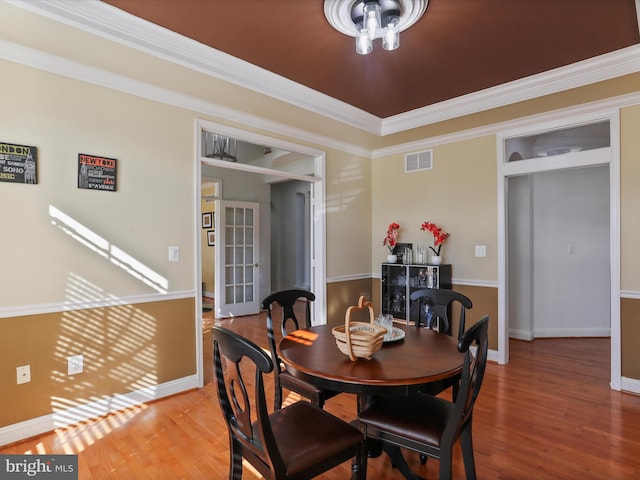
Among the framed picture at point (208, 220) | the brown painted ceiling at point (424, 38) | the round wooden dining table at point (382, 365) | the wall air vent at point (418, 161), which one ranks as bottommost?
the round wooden dining table at point (382, 365)

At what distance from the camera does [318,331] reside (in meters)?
2.37

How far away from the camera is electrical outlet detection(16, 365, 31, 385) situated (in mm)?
2396

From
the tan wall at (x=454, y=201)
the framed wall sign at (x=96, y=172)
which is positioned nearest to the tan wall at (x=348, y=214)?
the tan wall at (x=454, y=201)

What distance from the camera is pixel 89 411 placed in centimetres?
267

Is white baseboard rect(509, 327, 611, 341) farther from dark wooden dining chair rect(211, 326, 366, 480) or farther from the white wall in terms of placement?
dark wooden dining chair rect(211, 326, 366, 480)

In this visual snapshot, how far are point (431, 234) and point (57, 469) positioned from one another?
400cm

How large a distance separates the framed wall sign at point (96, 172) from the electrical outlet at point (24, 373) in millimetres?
1257

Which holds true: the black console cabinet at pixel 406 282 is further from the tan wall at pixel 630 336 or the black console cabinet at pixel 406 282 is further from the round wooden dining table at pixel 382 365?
the round wooden dining table at pixel 382 365

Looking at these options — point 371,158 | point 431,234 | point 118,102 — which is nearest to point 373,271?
point 431,234

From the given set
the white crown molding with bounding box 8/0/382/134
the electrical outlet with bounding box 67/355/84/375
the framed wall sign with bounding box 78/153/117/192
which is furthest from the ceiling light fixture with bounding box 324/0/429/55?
the electrical outlet with bounding box 67/355/84/375

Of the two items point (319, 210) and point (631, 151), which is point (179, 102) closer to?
point (319, 210)

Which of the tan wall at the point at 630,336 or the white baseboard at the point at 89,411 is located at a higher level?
the tan wall at the point at 630,336

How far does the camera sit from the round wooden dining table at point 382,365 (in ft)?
5.08

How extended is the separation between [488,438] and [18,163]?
3543 mm
